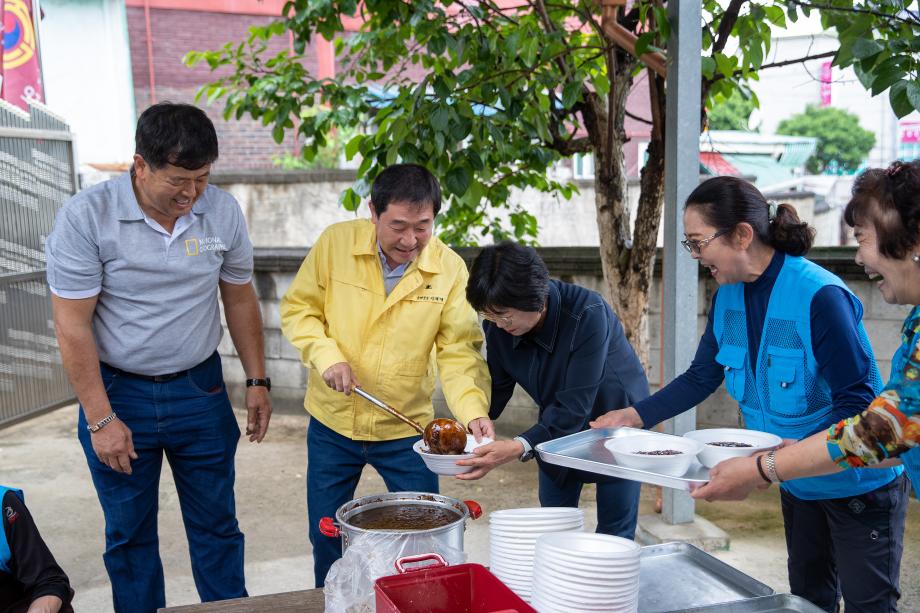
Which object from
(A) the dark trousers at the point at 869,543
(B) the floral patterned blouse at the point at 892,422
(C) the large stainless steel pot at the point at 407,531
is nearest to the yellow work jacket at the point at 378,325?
(C) the large stainless steel pot at the point at 407,531

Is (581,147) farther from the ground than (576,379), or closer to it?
farther from the ground

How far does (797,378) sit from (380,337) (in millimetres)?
1311

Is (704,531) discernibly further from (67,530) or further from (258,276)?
(258,276)

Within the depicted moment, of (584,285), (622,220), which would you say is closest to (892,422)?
(622,220)

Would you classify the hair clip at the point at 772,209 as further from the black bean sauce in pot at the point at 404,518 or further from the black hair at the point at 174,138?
the black hair at the point at 174,138

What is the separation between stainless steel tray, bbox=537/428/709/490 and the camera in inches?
78.7

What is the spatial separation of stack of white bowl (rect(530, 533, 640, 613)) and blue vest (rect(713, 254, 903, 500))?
2.84ft

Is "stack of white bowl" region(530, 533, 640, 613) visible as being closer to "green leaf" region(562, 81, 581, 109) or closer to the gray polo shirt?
the gray polo shirt

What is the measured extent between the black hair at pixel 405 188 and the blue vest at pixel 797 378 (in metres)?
1.02

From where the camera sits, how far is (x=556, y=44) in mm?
4148

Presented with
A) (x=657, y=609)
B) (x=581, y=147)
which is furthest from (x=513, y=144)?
(x=657, y=609)

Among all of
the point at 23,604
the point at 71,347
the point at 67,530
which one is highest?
the point at 71,347

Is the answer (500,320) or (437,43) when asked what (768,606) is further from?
(437,43)

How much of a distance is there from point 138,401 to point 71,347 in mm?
287
